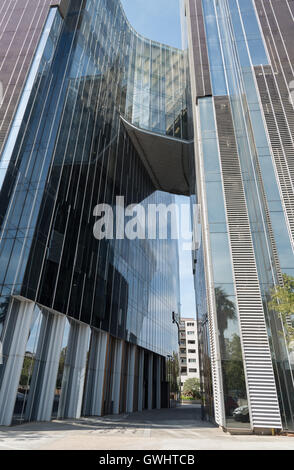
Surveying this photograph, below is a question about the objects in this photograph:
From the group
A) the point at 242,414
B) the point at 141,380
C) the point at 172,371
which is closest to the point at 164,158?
the point at 141,380

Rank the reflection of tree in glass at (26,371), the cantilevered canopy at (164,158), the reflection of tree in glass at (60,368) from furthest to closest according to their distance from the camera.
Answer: the cantilevered canopy at (164,158)
the reflection of tree in glass at (60,368)
the reflection of tree in glass at (26,371)

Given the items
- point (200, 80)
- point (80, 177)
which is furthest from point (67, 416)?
point (200, 80)

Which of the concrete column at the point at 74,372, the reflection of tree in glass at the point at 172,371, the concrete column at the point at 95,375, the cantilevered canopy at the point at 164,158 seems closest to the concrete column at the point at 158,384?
the reflection of tree in glass at the point at 172,371

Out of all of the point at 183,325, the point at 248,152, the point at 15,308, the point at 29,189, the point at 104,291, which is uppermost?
the point at 183,325

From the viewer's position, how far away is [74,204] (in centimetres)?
2127

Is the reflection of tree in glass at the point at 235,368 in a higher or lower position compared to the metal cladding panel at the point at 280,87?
lower

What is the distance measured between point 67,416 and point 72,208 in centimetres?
1431

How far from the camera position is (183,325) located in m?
106

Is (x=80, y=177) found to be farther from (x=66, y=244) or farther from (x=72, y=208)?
(x=66, y=244)

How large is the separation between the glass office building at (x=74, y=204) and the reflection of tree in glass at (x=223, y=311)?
9.98 metres

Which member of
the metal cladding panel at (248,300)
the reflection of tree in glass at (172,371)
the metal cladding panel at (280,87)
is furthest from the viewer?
the reflection of tree in glass at (172,371)

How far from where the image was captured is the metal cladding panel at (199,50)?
21.9 m

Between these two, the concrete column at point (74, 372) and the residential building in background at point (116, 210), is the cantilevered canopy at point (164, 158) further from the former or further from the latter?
the concrete column at point (74, 372)

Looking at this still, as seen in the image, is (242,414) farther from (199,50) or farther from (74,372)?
(199,50)
